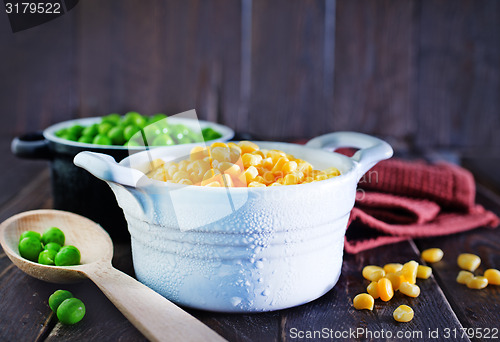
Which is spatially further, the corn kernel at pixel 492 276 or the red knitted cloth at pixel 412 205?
the red knitted cloth at pixel 412 205

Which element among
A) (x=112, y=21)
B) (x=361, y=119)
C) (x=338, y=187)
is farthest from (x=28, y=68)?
(x=338, y=187)

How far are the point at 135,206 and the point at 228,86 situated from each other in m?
1.03

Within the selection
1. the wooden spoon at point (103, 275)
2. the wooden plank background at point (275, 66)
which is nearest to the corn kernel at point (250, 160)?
the wooden spoon at point (103, 275)

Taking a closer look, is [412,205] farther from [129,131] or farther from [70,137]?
[70,137]

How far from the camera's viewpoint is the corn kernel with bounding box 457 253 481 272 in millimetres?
887

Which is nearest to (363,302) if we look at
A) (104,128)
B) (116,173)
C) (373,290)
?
(373,290)

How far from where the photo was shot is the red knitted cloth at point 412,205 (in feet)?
3.32

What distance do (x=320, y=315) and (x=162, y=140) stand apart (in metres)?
0.42

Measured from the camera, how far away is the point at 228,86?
5.58 feet

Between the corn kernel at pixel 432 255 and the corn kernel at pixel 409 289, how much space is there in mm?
148

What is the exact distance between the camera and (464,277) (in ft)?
2.77

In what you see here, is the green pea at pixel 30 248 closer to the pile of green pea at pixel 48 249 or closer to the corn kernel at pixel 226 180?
the pile of green pea at pixel 48 249

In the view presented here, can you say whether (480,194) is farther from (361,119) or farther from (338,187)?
(338,187)

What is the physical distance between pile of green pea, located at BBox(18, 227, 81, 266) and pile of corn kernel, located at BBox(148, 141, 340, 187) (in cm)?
16
